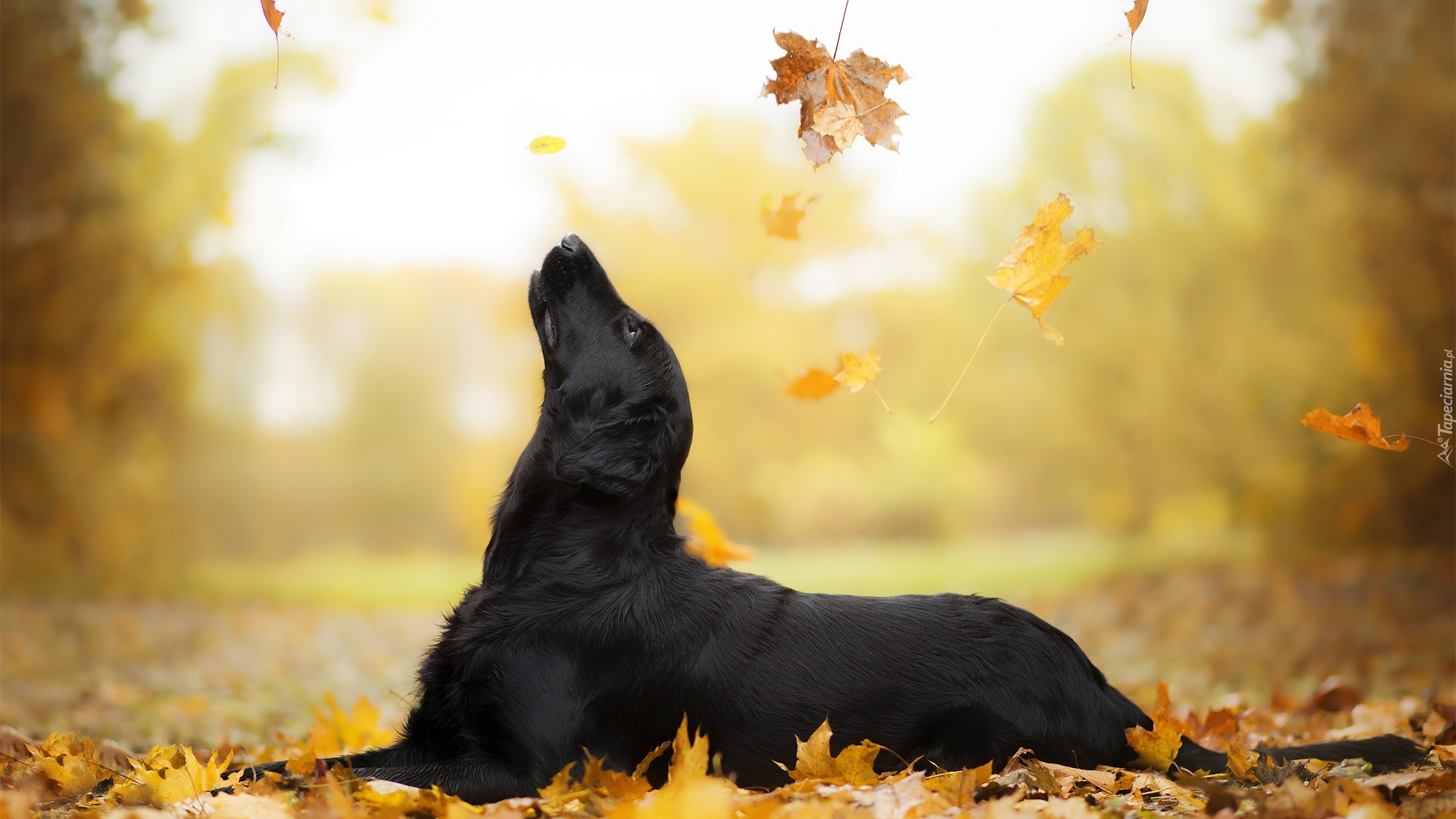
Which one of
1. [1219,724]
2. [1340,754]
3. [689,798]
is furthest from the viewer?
[1219,724]

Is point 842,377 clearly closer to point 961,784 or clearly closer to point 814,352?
point 961,784

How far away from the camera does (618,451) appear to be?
2.77 metres

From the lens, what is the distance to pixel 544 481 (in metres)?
2.81

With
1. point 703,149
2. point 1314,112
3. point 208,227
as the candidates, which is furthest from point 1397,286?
point 208,227

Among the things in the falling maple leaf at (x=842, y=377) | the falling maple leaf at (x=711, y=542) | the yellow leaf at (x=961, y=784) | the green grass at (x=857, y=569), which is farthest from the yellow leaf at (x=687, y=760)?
the green grass at (x=857, y=569)

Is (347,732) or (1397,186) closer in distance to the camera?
(347,732)

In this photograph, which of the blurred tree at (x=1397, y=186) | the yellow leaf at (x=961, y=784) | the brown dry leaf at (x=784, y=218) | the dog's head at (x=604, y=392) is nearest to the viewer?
the yellow leaf at (x=961, y=784)

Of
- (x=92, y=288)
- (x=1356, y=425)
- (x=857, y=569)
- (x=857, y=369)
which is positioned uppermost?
(x=92, y=288)

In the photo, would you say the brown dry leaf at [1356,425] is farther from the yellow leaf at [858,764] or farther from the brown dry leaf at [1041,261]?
the yellow leaf at [858,764]

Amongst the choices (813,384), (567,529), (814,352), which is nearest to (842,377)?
(813,384)

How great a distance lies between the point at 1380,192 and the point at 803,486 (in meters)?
9.45

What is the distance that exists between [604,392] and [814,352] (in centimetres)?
1476

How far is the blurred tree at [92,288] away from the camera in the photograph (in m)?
10.2

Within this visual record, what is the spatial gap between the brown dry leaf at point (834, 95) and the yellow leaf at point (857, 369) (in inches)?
23.0
